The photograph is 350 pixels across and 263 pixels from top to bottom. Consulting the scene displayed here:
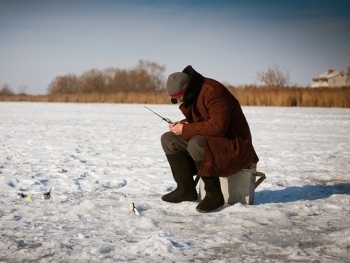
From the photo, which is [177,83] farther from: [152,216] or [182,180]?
[152,216]

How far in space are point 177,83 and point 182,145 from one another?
0.58 m

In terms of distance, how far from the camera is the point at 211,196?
3322mm

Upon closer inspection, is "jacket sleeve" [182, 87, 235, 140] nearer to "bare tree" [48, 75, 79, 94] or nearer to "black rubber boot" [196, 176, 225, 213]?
"black rubber boot" [196, 176, 225, 213]

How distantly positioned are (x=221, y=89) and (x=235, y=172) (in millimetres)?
688

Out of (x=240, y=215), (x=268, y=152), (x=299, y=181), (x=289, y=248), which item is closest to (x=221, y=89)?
(x=240, y=215)

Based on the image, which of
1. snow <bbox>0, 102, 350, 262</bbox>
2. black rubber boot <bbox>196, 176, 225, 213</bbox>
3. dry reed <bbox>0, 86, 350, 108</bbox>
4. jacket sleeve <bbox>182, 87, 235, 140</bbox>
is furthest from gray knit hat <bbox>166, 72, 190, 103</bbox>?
dry reed <bbox>0, 86, 350, 108</bbox>

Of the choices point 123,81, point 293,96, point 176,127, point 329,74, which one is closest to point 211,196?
point 176,127

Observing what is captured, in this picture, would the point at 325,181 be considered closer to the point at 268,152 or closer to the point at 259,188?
the point at 259,188

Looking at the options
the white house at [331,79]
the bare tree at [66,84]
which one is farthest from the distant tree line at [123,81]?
the white house at [331,79]

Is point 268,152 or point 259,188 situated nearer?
point 259,188

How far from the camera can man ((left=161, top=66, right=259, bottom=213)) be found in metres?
3.21

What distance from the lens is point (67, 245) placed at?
2.44 meters

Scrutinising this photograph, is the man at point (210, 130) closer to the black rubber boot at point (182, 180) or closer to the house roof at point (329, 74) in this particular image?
the black rubber boot at point (182, 180)

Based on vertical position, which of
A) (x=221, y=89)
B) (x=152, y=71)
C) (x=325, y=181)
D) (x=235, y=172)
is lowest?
(x=325, y=181)
